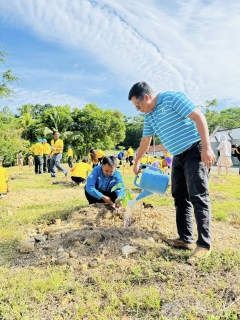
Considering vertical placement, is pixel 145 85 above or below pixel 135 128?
below

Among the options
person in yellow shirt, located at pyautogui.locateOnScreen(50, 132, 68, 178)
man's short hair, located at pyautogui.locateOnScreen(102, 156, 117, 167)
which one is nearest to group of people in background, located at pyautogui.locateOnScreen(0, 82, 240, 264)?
man's short hair, located at pyautogui.locateOnScreen(102, 156, 117, 167)

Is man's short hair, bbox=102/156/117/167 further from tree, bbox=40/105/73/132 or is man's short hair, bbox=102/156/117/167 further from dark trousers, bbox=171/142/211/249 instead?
tree, bbox=40/105/73/132

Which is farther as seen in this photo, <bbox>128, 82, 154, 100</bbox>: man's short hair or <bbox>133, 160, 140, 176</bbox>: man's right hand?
<bbox>133, 160, 140, 176</bbox>: man's right hand

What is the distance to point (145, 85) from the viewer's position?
2568 mm

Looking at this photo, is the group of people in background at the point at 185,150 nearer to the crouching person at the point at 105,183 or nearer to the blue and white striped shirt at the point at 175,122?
the blue and white striped shirt at the point at 175,122

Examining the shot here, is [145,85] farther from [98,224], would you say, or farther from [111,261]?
[98,224]

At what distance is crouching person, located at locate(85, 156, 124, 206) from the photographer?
12.7 ft

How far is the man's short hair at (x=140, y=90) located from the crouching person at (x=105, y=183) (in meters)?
1.36

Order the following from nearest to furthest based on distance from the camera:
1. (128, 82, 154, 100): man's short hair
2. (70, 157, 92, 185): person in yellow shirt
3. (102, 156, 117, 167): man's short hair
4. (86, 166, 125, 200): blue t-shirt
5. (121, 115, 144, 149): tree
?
(128, 82, 154, 100): man's short hair < (102, 156, 117, 167): man's short hair < (86, 166, 125, 200): blue t-shirt < (70, 157, 92, 185): person in yellow shirt < (121, 115, 144, 149): tree

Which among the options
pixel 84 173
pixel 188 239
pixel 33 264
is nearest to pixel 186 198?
pixel 188 239

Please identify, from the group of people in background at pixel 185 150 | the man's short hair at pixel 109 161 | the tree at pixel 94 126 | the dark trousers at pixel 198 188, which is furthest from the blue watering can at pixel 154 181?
the tree at pixel 94 126

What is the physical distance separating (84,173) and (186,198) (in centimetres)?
582

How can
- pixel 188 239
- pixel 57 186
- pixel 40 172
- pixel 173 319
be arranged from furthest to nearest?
pixel 40 172, pixel 57 186, pixel 188 239, pixel 173 319

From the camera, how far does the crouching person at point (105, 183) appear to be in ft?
12.7
